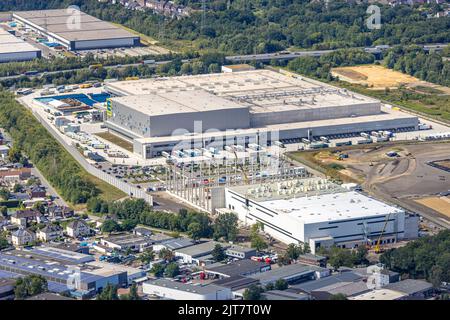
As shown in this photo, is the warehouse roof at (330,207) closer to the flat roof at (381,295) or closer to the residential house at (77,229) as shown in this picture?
the residential house at (77,229)

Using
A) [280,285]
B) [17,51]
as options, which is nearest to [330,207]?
[280,285]

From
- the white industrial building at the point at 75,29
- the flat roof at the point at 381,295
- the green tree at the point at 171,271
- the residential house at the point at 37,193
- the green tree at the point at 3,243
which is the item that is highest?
the flat roof at the point at 381,295

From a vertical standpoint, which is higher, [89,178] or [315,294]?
[315,294]

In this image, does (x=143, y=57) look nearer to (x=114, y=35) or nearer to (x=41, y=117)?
(x=114, y=35)

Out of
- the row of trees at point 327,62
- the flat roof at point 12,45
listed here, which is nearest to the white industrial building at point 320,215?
the row of trees at point 327,62

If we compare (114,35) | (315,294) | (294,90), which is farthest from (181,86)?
(315,294)

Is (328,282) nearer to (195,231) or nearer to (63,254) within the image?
(195,231)

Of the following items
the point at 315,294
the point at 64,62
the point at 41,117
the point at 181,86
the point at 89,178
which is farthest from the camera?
the point at 64,62
